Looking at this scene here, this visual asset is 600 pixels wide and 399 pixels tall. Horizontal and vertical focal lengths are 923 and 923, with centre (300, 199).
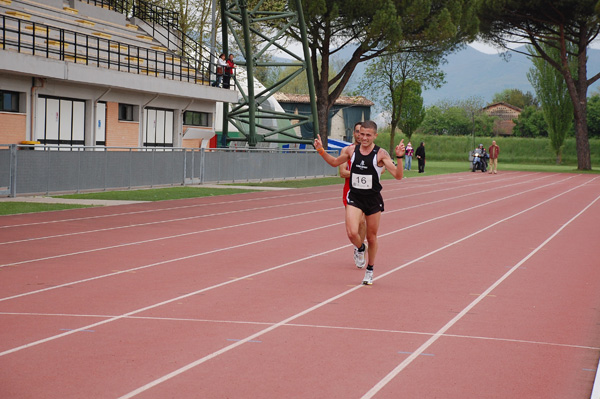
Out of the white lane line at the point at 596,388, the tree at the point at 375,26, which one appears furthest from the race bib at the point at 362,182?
the tree at the point at 375,26

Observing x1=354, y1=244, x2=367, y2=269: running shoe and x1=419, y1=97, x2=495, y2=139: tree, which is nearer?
x1=354, y1=244, x2=367, y2=269: running shoe

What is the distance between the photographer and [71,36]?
3388 centimetres

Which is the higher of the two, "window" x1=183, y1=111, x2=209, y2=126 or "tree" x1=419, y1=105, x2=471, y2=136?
"tree" x1=419, y1=105, x2=471, y2=136

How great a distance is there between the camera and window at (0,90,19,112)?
1123 inches

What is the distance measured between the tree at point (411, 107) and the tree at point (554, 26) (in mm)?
10512

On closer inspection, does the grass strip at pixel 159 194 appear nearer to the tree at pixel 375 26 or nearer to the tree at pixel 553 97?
the tree at pixel 375 26

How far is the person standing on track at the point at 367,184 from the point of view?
1029cm

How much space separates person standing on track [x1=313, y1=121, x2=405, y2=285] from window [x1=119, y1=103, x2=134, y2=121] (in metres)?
25.4

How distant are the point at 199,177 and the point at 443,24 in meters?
19.6

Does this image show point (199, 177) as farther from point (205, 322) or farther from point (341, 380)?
point (341, 380)

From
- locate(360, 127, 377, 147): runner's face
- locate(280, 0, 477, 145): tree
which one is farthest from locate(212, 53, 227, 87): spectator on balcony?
locate(360, 127, 377, 147): runner's face

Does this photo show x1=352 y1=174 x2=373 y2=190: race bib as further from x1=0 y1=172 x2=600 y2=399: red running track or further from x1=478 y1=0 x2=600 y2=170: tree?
x1=478 y1=0 x2=600 y2=170: tree

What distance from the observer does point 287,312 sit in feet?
27.6

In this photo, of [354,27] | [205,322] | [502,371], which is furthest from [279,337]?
[354,27]
